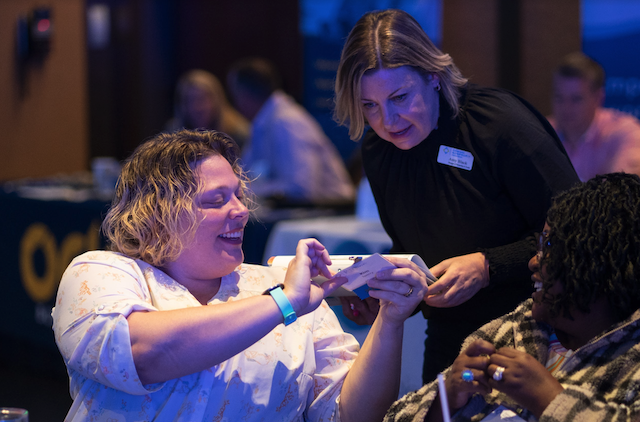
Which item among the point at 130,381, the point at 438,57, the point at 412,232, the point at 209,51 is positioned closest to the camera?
the point at 130,381

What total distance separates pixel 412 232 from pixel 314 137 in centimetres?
288

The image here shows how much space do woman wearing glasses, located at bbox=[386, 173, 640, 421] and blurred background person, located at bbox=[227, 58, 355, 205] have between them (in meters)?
3.11

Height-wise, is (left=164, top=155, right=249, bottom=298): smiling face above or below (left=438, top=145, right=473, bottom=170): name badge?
below

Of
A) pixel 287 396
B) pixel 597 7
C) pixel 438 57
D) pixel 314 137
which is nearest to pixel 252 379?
pixel 287 396

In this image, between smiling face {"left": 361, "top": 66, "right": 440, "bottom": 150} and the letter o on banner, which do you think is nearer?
smiling face {"left": 361, "top": 66, "right": 440, "bottom": 150}

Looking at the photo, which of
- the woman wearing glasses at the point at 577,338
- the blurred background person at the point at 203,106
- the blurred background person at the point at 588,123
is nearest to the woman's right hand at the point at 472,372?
the woman wearing glasses at the point at 577,338

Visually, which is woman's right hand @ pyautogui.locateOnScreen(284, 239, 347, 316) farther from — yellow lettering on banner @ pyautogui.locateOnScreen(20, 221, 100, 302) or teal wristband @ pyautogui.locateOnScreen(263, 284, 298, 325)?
yellow lettering on banner @ pyautogui.locateOnScreen(20, 221, 100, 302)

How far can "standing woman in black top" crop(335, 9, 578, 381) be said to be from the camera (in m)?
1.68

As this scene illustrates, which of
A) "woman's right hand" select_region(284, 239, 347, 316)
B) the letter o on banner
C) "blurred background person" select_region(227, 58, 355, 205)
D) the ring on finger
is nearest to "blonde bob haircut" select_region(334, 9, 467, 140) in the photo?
"woman's right hand" select_region(284, 239, 347, 316)

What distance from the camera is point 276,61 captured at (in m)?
7.39

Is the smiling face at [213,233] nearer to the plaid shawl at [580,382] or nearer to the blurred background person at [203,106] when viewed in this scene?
the plaid shawl at [580,382]

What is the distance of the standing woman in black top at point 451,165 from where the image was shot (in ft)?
5.52

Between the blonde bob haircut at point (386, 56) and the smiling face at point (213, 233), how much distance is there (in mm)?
434

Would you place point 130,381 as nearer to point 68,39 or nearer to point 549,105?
point 549,105
